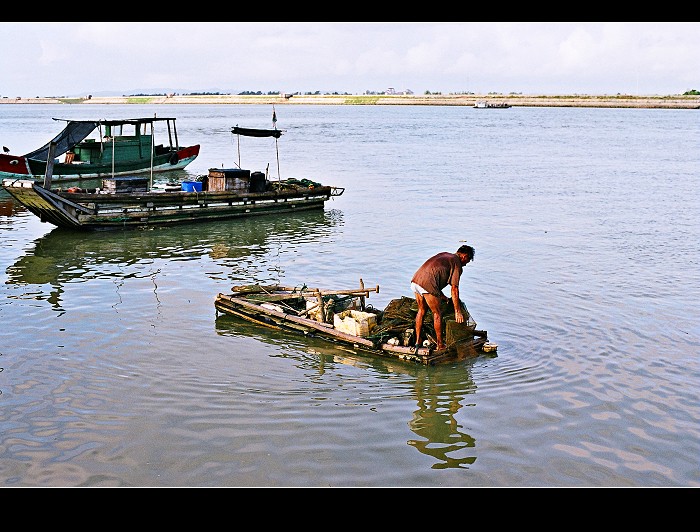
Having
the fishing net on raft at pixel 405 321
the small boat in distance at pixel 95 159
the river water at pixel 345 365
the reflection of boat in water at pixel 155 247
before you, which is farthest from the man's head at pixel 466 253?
the small boat in distance at pixel 95 159

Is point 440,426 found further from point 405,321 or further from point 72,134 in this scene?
point 72,134

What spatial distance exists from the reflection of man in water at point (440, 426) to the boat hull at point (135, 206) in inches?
568

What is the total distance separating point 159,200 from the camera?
23.1 meters

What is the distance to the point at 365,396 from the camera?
1024 centimetres

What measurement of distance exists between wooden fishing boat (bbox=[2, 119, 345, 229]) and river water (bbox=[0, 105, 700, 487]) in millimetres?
609

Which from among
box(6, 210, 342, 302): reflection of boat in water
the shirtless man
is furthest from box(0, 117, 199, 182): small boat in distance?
the shirtless man

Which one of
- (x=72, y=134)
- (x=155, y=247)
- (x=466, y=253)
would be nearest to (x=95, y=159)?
(x=72, y=134)

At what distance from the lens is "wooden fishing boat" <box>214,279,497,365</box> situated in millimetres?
11336

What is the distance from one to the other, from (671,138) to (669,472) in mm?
63515

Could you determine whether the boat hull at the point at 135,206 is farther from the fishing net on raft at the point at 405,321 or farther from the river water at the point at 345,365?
the fishing net on raft at the point at 405,321

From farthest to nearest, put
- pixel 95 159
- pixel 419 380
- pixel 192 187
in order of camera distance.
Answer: pixel 95 159 → pixel 192 187 → pixel 419 380

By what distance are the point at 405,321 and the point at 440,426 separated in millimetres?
2770
